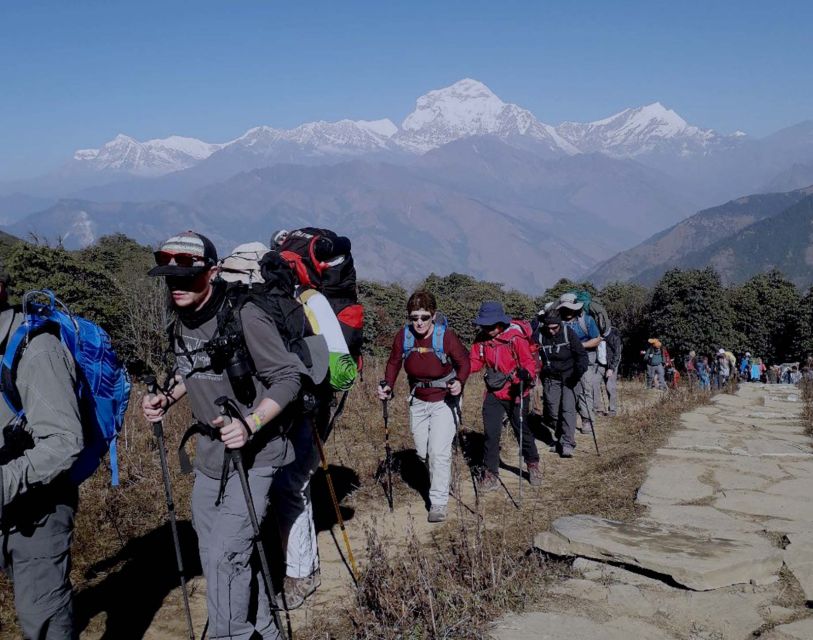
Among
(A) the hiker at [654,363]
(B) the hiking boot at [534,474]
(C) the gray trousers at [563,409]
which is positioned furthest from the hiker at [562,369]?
(A) the hiker at [654,363]

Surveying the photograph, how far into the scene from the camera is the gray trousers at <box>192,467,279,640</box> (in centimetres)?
313

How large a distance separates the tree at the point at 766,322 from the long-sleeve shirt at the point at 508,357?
5524 cm

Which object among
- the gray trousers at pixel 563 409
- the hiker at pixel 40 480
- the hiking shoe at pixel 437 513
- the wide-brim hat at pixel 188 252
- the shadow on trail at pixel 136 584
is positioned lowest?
the shadow on trail at pixel 136 584

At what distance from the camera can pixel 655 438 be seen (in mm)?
8625

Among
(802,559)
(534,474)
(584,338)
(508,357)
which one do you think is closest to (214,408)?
(802,559)

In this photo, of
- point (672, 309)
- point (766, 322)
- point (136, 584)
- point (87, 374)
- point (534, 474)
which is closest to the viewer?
point (87, 374)

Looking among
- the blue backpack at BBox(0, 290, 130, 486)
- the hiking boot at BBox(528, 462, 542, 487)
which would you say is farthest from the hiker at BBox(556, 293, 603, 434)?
the blue backpack at BBox(0, 290, 130, 486)

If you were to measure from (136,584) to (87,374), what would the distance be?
237 cm

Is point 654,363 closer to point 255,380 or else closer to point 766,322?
point 255,380

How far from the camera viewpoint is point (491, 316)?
6.88 meters

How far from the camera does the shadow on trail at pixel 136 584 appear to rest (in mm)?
4133

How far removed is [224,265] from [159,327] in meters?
22.4

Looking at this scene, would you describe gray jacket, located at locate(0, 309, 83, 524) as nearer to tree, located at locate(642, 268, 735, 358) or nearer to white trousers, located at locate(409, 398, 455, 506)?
white trousers, located at locate(409, 398, 455, 506)

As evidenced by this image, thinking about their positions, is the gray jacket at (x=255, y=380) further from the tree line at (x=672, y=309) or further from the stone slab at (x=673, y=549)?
the tree line at (x=672, y=309)
